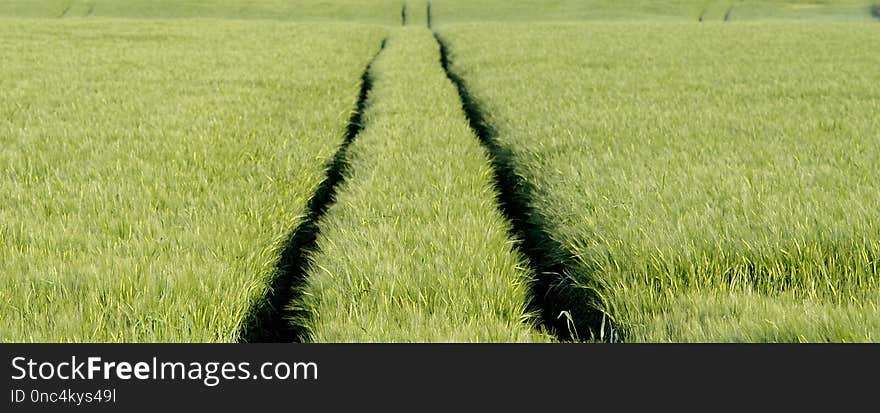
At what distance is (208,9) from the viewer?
3469cm

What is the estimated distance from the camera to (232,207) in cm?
357

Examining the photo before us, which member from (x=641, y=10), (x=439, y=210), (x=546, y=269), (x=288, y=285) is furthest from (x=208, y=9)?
(x=546, y=269)

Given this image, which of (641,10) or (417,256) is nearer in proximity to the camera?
(417,256)

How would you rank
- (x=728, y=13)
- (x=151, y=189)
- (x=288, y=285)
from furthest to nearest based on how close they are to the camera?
(x=728, y=13) → (x=151, y=189) → (x=288, y=285)

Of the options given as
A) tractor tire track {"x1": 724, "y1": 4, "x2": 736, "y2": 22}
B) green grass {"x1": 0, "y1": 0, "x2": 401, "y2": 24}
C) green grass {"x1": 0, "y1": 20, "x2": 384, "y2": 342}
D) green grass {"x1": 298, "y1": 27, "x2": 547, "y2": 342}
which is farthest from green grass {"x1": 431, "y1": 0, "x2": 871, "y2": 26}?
green grass {"x1": 298, "y1": 27, "x2": 547, "y2": 342}

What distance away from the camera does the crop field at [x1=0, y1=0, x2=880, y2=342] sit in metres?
2.37

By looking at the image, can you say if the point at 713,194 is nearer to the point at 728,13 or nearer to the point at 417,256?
the point at 417,256

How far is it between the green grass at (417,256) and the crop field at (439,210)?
2cm

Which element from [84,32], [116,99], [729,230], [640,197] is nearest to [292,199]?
[640,197]

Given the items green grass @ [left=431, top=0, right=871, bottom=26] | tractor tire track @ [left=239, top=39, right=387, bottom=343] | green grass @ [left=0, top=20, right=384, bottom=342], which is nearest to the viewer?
green grass @ [left=0, top=20, right=384, bottom=342]

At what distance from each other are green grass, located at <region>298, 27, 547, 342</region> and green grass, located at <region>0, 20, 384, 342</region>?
32 centimetres

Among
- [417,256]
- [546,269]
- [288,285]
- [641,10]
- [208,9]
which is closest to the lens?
[417,256]

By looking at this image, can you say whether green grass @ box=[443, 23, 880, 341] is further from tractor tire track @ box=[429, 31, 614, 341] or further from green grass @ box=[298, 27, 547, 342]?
green grass @ box=[298, 27, 547, 342]

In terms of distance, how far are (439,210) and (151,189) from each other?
66.0 inches
